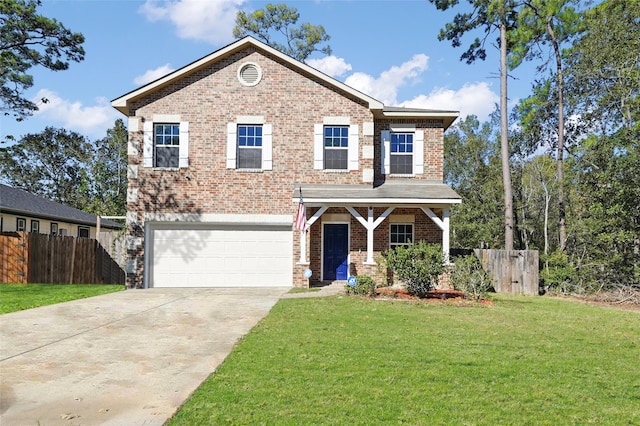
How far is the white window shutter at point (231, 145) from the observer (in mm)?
16797

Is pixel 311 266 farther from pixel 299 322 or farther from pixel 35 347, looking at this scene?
pixel 35 347

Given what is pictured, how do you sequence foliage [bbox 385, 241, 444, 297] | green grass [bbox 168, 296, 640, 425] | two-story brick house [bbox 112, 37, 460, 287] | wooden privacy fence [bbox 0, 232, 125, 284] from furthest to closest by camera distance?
wooden privacy fence [bbox 0, 232, 125, 284] → two-story brick house [bbox 112, 37, 460, 287] → foliage [bbox 385, 241, 444, 297] → green grass [bbox 168, 296, 640, 425]

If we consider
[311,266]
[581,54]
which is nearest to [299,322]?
[311,266]

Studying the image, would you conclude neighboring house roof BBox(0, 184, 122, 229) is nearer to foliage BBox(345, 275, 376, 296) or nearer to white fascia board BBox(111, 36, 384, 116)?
white fascia board BBox(111, 36, 384, 116)

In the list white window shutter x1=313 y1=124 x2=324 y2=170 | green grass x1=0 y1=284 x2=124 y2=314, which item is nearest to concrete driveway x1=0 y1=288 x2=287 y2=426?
green grass x1=0 y1=284 x2=124 y2=314

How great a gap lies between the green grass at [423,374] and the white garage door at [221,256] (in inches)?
265

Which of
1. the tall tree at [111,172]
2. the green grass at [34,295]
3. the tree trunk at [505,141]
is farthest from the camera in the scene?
the tall tree at [111,172]

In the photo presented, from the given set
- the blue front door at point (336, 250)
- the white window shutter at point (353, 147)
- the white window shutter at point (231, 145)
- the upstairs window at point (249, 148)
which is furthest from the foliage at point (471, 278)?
the white window shutter at point (231, 145)

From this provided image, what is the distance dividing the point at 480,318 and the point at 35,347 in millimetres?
8702

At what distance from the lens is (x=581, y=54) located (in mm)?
19625

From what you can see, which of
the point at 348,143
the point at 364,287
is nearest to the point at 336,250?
the point at 364,287

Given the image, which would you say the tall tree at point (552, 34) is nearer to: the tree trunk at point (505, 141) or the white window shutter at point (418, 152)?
the tree trunk at point (505, 141)

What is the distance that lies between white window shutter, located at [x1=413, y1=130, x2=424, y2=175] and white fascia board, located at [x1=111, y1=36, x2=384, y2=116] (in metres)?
1.93

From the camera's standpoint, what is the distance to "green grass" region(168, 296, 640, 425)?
4656 mm
